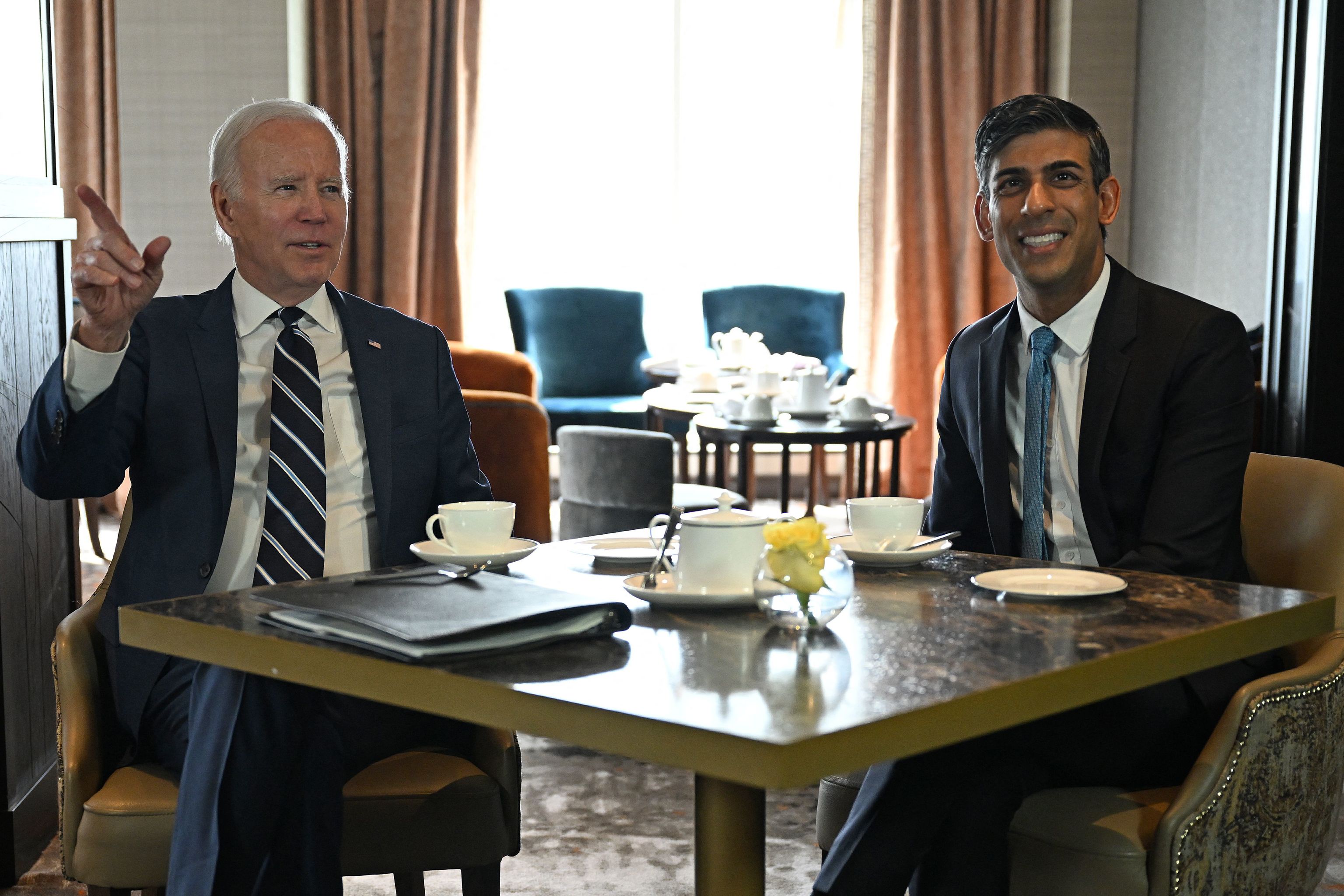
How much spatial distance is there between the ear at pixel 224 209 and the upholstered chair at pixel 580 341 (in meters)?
4.26

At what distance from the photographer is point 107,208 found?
5.34 ft

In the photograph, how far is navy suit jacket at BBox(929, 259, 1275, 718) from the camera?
1.73 m

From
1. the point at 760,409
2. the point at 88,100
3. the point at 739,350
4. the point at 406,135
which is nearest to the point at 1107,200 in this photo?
the point at 760,409

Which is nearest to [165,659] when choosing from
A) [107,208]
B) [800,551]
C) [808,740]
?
[107,208]

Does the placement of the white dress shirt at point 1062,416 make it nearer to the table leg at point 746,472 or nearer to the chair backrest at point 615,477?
the chair backrest at point 615,477

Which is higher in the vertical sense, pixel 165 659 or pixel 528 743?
pixel 165 659

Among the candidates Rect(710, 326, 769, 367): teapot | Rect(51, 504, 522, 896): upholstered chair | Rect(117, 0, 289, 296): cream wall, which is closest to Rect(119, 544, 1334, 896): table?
Rect(51, 504, 522, 896): upholstered chair

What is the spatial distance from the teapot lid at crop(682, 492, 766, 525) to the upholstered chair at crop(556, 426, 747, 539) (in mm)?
2109

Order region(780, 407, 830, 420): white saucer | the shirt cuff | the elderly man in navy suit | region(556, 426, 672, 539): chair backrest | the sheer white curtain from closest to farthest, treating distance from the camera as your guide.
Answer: the elderly man in navy suit < the shirt cuff < region(556, 426, 672, 539): chair backrest < region(780, 407, 830, 420): white saucer < the sheer white curtain

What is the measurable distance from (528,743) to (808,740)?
2.48 meters

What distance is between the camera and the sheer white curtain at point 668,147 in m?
6.92

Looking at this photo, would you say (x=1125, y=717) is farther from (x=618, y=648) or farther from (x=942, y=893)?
(x=618, y=648)

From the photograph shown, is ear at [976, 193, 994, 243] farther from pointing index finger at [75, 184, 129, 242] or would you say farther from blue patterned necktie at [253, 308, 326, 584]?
pointing index finger at [75, 184, 129, 242]

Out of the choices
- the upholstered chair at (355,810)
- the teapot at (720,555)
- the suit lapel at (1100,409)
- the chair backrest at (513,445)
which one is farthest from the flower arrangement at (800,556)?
the chair backrest at (513,445)
